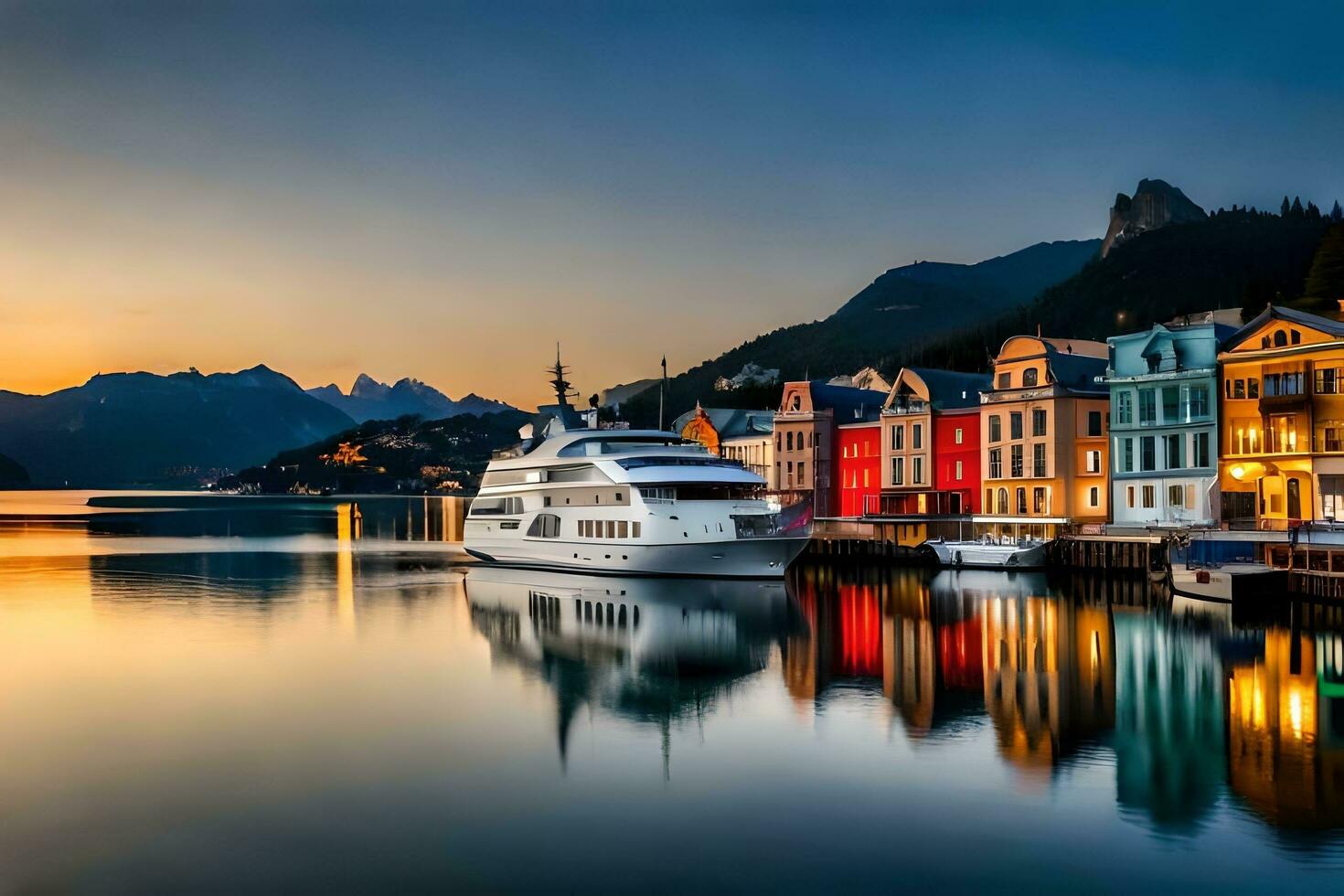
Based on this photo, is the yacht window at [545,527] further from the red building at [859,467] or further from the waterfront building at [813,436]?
the red building at [859,467]

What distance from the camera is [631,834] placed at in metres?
19.0

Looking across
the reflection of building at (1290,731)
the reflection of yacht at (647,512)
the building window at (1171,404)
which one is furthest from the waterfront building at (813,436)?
the reflection of building at (1290,731)

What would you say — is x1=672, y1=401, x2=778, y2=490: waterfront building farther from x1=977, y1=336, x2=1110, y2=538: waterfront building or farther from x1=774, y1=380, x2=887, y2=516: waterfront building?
x1=977, y1=336, x2=1110, y2=538: waterfront building

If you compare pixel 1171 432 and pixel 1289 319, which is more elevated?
pixel 1289 319

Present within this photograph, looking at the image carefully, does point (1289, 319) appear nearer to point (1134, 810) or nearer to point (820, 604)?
point (820, 604)

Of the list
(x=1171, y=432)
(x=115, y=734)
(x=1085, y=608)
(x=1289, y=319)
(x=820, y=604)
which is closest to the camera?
(x=115, y=734)

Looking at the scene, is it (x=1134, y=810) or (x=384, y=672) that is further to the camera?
(x=384, y=672)

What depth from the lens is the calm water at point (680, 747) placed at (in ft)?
58.2

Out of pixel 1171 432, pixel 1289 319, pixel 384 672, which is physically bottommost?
pixel 384 672

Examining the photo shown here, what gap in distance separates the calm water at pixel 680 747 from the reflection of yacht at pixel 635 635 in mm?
224

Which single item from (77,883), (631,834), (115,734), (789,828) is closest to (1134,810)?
(789,828)

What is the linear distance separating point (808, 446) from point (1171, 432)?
27.6m

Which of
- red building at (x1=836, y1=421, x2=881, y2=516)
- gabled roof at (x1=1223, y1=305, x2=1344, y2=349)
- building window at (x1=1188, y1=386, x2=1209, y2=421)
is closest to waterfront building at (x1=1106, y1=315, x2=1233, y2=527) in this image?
building window at (x1=1188, y1=386, x2=1209, y2=421)

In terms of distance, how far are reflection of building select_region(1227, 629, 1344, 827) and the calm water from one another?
0.10 meters
